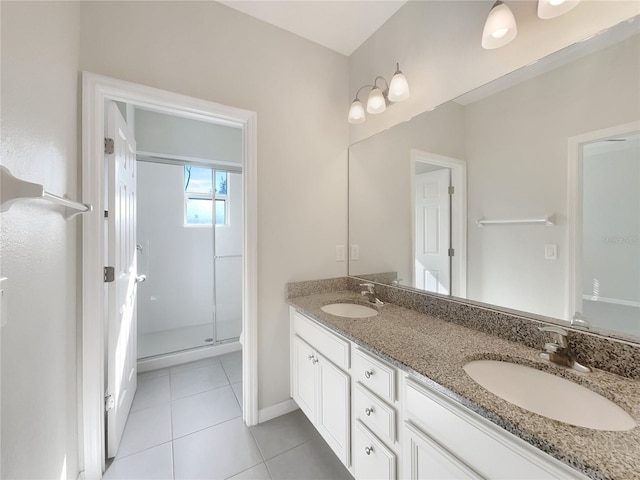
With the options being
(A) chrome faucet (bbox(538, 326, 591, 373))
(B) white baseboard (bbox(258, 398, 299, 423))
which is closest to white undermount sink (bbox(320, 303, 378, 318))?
(B) white baseboard (bbox(258, 398, 299, 423))

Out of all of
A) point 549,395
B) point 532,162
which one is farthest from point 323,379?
point 532,162

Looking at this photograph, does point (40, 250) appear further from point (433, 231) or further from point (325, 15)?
point (325, 15)

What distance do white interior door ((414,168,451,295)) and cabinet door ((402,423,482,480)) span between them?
0.75m

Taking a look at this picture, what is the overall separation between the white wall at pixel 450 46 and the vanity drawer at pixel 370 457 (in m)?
1.65

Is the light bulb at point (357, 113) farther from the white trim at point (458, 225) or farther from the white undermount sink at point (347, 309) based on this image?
the white undermount sink at point (347, 309)

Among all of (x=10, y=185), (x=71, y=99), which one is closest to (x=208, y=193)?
(x=71, y=99)

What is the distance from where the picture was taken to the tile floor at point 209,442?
1369mm

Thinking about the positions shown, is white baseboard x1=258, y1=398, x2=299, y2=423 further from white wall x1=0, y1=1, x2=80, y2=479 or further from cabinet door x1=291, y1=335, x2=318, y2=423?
white wall x1=0, y1=1, x2=80, y2=479

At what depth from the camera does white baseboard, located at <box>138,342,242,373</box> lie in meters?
2.35

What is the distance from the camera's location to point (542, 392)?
2.77 feet

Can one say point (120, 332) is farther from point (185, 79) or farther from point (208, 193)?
point (208, 193)

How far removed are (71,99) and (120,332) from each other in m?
1.24

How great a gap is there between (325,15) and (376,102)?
634 millimetres

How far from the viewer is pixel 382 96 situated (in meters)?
1.69
